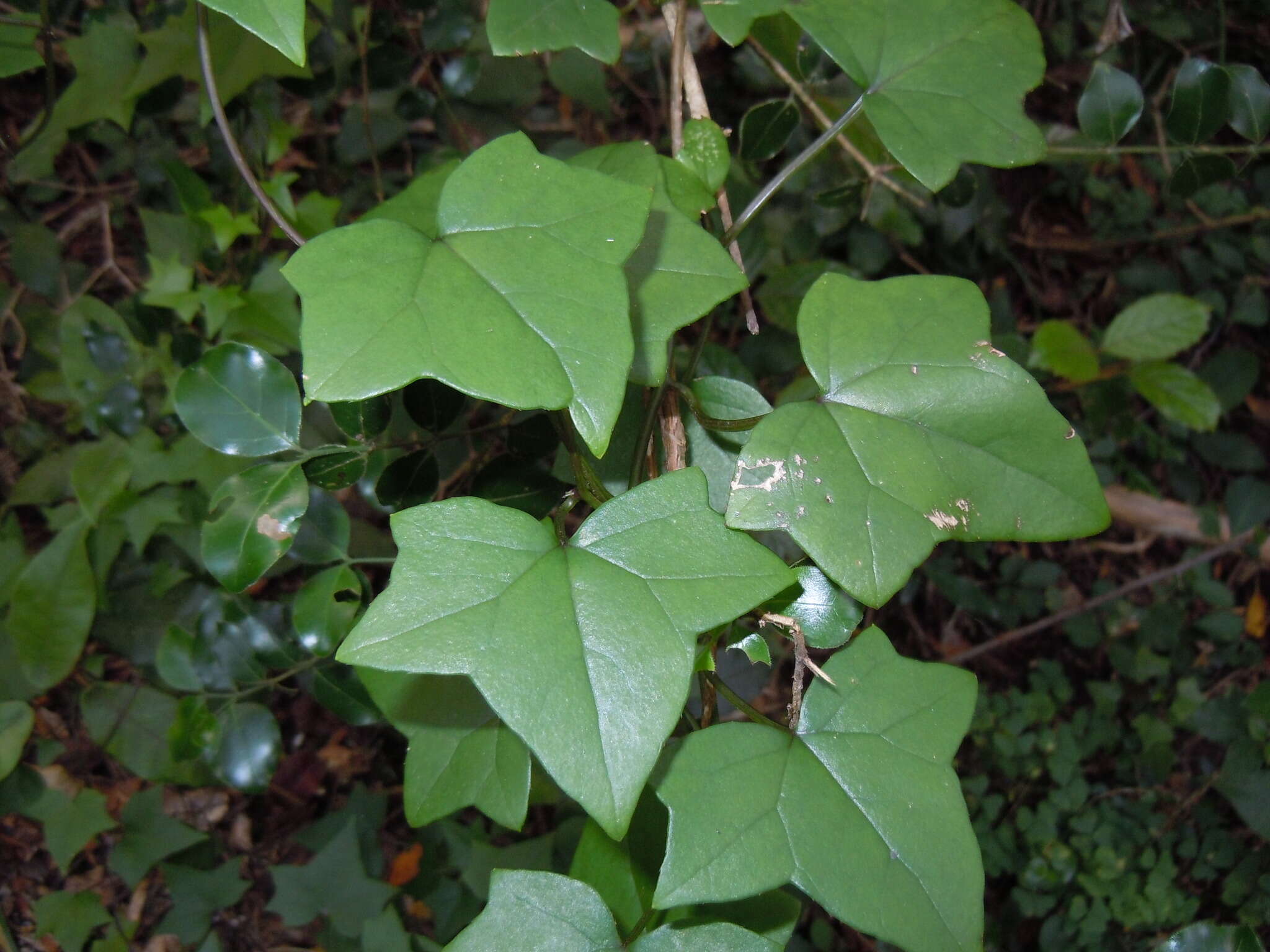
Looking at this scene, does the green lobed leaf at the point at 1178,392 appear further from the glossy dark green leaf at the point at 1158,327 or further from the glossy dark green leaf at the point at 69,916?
the glossy dark green leaf at the point at 69,916

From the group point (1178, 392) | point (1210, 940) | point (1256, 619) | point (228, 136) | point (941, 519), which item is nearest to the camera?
point (941, 519)

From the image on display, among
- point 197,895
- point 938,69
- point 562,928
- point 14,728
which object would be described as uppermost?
point 938,69

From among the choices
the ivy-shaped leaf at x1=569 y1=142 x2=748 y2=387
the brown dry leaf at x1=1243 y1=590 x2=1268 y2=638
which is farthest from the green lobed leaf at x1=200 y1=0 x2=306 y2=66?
the brown dry leaf at x1=1243 y1=590 x2=1268 y2=638

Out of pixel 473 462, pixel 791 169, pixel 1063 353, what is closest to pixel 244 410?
pixel 473 462

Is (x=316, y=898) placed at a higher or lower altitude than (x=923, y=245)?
lower

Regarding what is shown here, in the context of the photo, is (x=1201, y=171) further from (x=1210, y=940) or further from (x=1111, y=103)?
(x=1210, y=940)

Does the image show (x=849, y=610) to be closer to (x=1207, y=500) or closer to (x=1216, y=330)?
(x=1207, y=500)

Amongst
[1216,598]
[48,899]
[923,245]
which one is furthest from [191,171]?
[1216,598]
